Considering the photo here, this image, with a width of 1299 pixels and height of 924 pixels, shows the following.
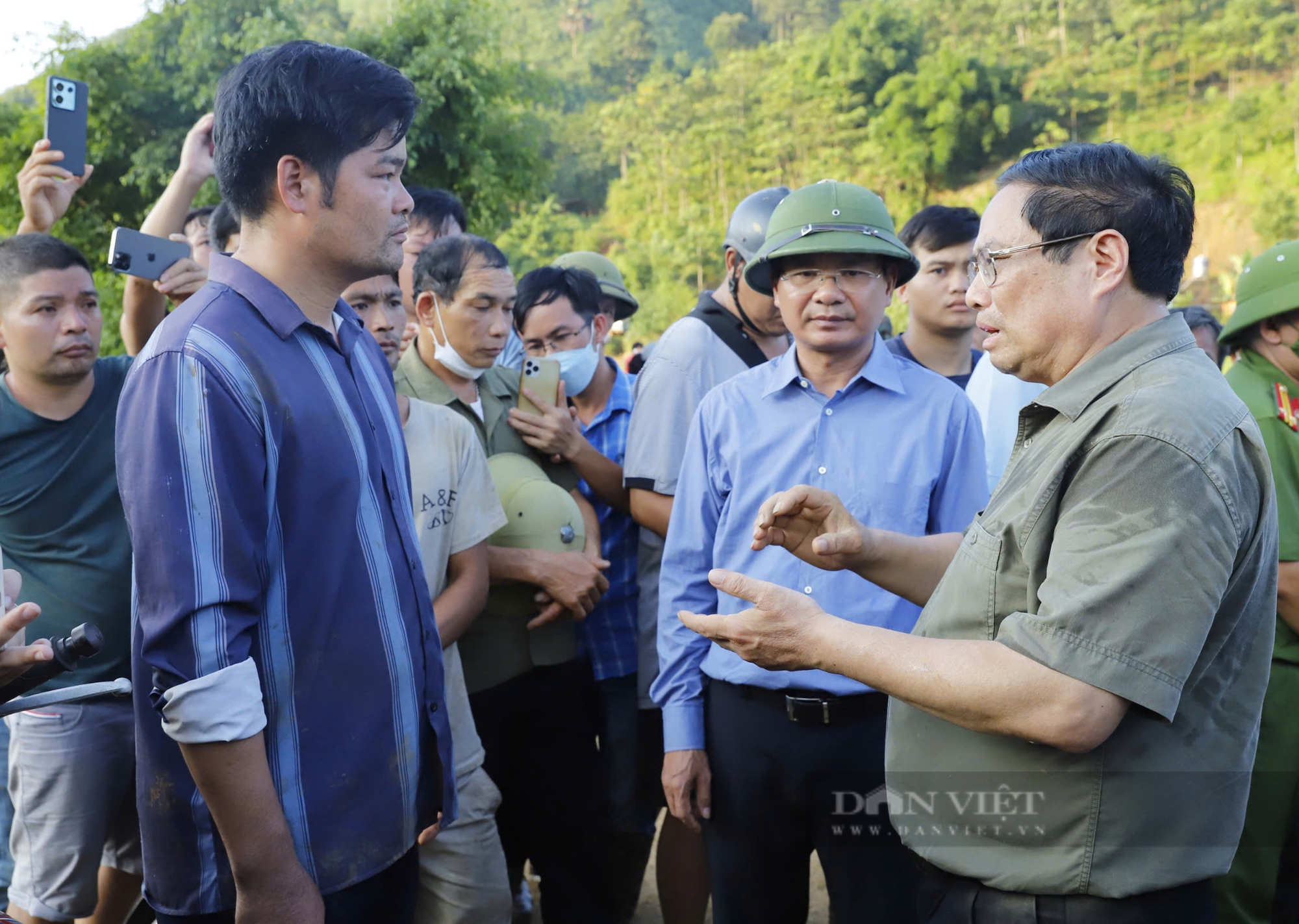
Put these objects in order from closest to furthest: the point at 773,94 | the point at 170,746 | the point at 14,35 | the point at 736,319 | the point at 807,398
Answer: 1. the point at 170,746
2. the point at 807,398
3. the point at 736,319
4. the point at 14,35
5. the point at 773,94

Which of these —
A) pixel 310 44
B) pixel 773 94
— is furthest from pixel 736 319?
pixel 773 94

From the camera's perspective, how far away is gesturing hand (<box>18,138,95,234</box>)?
11.2 feet

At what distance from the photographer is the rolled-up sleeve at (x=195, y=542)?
1.57 meters

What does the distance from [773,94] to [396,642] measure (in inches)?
2512

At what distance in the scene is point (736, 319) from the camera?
Result: 12.3 ft

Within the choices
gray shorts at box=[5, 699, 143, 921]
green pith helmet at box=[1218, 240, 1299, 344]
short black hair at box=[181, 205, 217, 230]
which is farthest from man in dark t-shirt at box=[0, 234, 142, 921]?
green pith helmet at box=[1218, 240, 1299, 344]

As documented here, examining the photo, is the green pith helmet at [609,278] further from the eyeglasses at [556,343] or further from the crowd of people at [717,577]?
the crowd of people at [717,577]

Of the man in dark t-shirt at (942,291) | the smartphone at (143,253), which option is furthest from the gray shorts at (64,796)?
the man in dark t-shirt at (942,291)

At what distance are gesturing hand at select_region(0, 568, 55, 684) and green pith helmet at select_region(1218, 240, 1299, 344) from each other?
135 inches

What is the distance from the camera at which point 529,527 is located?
10.9ft

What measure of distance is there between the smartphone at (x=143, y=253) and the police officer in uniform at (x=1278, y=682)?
334cm

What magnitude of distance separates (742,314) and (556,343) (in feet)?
2.87

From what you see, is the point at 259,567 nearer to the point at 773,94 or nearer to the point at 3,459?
the point at 3,459

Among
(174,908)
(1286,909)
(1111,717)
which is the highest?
(1111,717)
